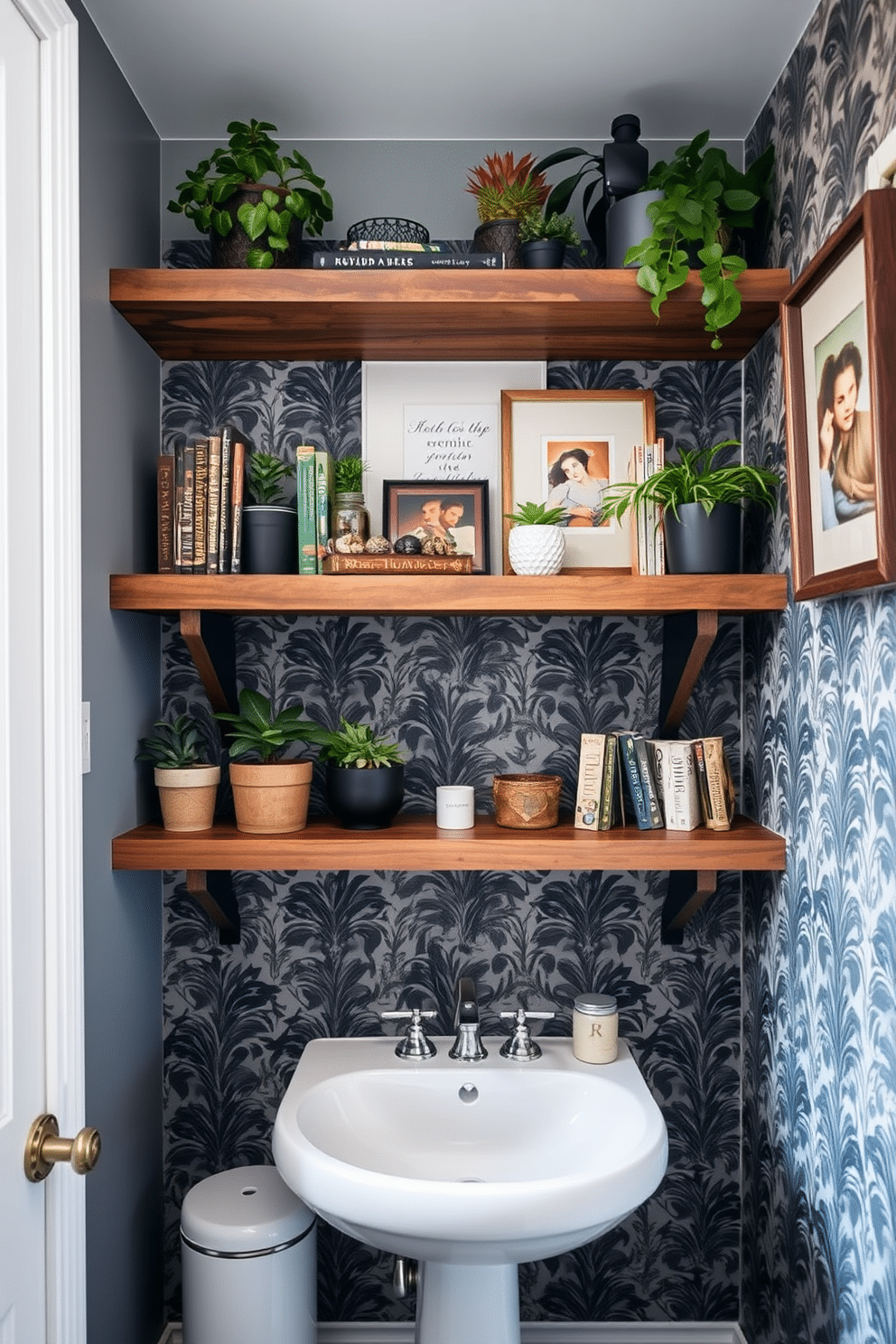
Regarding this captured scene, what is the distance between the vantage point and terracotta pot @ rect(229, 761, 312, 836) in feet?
5.63

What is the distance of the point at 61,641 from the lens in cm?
135

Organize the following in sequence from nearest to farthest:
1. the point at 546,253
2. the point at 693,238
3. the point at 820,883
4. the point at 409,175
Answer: the point at 820,883 < the point at 693,238 < the point at 546,253 < the point at 409,175

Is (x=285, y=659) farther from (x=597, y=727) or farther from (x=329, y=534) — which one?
(x=597, y=727)

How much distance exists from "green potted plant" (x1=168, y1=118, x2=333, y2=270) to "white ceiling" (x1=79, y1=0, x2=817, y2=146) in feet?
0.39

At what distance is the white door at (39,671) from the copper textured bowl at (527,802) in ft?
2.37

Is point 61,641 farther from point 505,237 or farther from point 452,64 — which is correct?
point 452,64

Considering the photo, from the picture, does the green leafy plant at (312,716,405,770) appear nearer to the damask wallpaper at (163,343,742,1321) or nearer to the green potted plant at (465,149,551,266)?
the damask wallpaper at (163,343,742,1321)

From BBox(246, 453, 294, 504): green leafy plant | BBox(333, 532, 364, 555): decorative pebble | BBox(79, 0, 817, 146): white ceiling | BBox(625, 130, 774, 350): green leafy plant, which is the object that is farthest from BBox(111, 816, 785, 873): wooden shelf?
BBox(79, 0, 817, 146): white ceiling

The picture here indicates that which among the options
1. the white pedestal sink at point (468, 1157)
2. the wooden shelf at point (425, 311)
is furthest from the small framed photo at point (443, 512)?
the white pedestal sink at point (468, 1157)

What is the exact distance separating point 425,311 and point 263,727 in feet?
2.48

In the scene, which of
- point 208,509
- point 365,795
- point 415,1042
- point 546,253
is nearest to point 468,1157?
point 415,1042

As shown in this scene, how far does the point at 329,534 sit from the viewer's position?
1771 mm

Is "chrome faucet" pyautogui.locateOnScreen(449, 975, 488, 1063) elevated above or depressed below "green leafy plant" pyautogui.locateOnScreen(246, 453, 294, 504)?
below

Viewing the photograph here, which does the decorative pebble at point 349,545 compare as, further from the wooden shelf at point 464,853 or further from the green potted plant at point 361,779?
the wooden shelf at point 464,853
